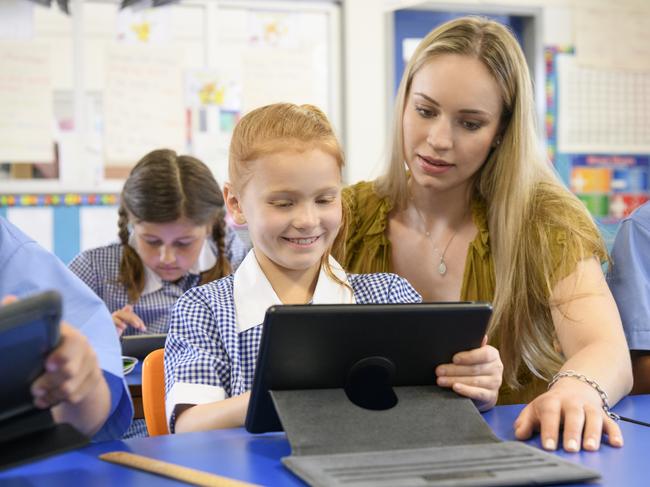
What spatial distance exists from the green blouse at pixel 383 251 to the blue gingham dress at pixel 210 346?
377mm

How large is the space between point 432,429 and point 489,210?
32.9 inches

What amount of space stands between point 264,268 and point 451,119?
19.2 inches

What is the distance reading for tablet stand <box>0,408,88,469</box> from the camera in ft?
2.23

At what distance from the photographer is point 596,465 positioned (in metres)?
0.80

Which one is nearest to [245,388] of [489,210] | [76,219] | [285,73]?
[489,210]

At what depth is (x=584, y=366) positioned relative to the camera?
3.74 ft

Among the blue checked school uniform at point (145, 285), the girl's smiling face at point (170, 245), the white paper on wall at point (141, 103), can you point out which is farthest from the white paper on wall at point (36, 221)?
the girl's smiling face at point (170, 245)

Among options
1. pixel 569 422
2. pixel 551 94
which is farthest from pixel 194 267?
pixel 551 94

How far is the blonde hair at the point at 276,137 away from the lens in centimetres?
122

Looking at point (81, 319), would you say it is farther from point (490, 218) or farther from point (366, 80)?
point (366, 80)

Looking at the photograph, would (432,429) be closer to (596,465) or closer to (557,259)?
(596,465)

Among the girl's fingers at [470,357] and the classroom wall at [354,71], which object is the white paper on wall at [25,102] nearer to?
the classroom wall at [354,71]

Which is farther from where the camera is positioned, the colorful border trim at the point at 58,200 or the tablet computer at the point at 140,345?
the colorful border trim at the point at 58,200

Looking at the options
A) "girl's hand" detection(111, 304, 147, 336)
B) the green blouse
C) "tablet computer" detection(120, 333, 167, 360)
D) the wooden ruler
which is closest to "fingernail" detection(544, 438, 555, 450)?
the wooden ruler
